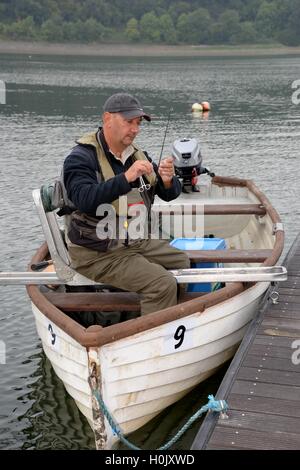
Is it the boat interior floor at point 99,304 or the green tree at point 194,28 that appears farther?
the green tree at point 194,28

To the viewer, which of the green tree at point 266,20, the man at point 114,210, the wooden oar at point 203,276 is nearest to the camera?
the man at point 114,210

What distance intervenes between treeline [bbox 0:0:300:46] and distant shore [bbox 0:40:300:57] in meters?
2.74

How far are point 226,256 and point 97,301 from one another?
171 cm

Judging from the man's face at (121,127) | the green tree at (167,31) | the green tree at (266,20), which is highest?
the man's face at (121,127)

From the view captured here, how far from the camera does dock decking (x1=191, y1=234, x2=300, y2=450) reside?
5164 mm

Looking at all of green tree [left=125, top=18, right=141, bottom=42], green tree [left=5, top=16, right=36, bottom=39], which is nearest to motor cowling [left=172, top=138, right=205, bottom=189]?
green tree [left=5, top=16, right=36, bottom=39]

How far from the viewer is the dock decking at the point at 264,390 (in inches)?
203

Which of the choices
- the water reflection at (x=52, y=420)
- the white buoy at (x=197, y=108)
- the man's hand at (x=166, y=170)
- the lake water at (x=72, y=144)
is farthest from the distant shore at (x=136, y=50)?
the man's hand at (x=166, y=170)

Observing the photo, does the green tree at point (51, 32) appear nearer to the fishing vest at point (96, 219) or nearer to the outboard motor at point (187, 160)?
the outboard motor at point (187, 160)

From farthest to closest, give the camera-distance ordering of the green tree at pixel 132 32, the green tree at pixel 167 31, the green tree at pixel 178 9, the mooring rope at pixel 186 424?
the green tree at pixel 178 9 < the green tree at pixel 167 31 < the green tree at pixel 132 32 < the mooring rope at pixel 186 424

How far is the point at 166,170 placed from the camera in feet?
21.1

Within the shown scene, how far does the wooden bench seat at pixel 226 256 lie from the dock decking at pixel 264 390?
53 centimetres

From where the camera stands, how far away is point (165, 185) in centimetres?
661

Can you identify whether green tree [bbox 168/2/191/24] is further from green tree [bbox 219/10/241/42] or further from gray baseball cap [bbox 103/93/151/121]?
gray baseball cap [bbox 103/93/151/121]
